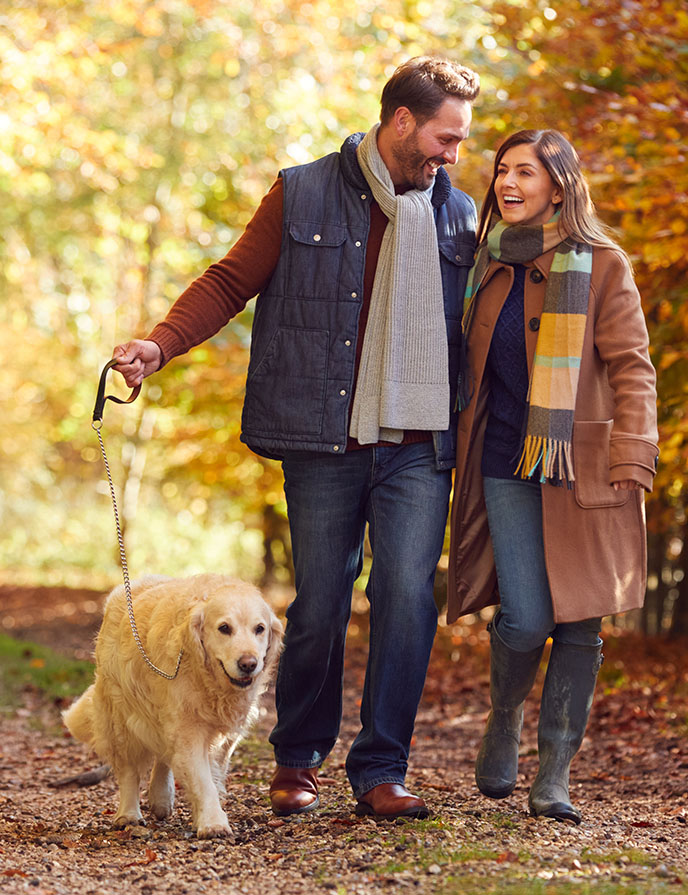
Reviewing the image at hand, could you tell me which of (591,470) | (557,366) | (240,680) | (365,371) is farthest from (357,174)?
(240,680)

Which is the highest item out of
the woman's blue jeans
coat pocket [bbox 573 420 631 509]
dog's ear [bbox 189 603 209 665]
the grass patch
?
coat pocket [bbox 573 420 631 509]

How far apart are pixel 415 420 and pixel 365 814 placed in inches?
53.2

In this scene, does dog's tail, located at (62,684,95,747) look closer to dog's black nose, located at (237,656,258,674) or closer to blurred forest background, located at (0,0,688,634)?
dog's black nose, located at (237,656,258,674)

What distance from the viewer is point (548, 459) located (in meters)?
3.43

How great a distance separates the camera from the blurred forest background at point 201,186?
6766 mm

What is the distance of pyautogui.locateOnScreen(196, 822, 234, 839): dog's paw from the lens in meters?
3.43

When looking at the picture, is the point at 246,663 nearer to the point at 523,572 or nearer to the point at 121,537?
the point at 121,537

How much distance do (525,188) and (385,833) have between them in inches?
85.4

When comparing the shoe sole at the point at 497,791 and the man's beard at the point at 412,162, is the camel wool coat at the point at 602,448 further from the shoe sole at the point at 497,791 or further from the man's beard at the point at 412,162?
the shoe sole at the point at 497,791

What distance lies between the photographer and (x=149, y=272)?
15.1 meters

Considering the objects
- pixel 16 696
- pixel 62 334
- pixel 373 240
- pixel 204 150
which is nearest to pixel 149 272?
pixel 204 150

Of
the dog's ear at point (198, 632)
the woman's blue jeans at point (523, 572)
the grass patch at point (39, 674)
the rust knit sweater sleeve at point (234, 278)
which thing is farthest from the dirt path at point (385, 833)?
the rust knit sweater sleeve at point (234, 278)

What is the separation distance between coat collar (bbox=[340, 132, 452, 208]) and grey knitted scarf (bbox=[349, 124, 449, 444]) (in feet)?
0.17

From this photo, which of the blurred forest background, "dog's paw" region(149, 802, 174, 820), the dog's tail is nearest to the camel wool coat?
"dog's paw" region(149, 802, 174, 820)
